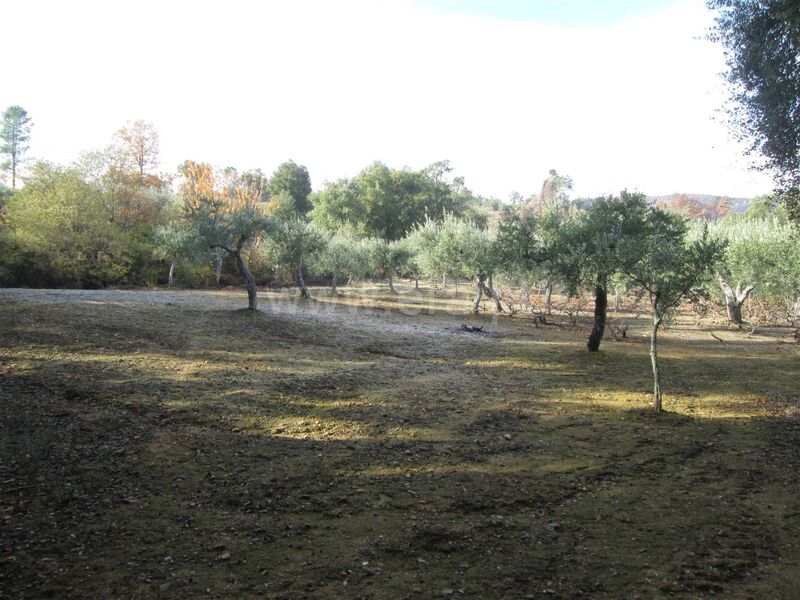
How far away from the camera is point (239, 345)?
699 inches

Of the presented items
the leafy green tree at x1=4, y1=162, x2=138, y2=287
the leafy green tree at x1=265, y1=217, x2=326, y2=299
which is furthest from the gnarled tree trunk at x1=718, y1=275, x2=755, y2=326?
the leafy green tree at x1=4, y1=162, x2=138, y2=287

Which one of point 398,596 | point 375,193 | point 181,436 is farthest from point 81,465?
point 375,193

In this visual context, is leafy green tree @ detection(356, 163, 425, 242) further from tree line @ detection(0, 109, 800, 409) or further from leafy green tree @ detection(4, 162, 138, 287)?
leafy green tree @ detection(4, 162, 138, 287)

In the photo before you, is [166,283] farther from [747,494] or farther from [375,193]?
[747,494]

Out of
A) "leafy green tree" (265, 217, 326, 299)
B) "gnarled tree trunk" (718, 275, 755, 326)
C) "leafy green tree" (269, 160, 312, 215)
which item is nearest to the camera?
"gnarled tree trunk" (718, 275, 755, 326)

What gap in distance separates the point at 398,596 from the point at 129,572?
2917 mm

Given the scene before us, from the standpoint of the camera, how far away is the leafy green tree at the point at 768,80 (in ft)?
34.8

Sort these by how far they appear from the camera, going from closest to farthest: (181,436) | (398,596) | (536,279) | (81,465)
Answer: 1. (398,596)
2. (81,465)
3. (181,436)
4. (536,279)

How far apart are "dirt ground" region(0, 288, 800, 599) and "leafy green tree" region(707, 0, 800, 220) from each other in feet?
20.7

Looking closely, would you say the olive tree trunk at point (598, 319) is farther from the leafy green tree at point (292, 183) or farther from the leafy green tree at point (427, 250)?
the leafy green tree at point (292, 183)

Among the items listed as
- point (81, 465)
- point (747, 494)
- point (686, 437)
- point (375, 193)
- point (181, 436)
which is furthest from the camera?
point (375, 193)

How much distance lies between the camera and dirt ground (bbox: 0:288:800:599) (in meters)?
5.62

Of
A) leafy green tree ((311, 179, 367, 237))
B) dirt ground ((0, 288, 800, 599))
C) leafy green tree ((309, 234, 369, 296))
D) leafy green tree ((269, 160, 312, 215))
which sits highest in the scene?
leafy green tree ((269, 160, 312, 215))

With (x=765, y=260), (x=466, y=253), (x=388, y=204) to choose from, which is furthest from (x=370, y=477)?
(x=388, y=204)
